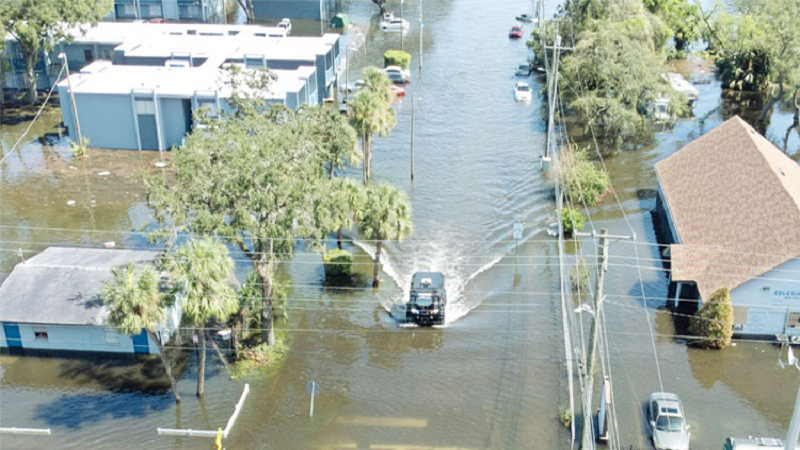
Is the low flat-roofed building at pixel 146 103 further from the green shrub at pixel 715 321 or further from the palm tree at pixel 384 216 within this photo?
the green shrub at pixel 715 321

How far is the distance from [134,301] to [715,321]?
28561 millimetres

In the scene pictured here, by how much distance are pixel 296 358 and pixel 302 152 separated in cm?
1073

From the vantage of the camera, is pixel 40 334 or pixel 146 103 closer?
pixel 40 334

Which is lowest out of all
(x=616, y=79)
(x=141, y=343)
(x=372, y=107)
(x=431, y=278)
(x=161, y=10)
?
(x=141, y=343)

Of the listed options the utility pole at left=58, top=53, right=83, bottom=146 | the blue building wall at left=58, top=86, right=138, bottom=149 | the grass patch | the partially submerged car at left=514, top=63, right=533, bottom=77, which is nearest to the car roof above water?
the grass patch

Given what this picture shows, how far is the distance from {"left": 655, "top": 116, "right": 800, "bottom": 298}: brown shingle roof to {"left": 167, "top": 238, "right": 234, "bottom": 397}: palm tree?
23897 millimetres

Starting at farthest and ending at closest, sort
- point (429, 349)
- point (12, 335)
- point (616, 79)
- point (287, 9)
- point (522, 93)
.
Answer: point (287, 9) < point (522, 93) < point (616, 79) < point (429, 349) < point (12, 335)

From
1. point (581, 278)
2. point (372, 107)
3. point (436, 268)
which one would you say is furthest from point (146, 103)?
point (581, 278)

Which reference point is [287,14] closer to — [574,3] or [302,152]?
[574,3]

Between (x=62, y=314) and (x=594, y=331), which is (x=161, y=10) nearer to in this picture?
(x=62, y=314)

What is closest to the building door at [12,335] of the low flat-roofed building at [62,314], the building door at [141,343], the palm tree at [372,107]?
the low flat-roofed building at [62,314]

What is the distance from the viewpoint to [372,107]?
5653 cm

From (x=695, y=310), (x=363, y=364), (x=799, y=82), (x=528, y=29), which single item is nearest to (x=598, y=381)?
(x=695, y=310)

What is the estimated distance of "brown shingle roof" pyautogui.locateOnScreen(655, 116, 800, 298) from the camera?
43.2 metres
